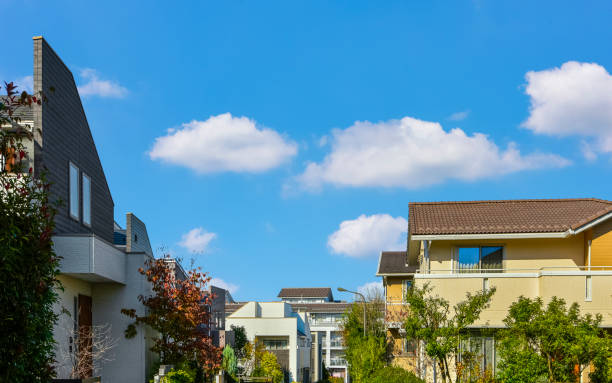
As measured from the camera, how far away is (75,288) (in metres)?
20.0

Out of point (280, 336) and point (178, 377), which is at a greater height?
point (178, 377)

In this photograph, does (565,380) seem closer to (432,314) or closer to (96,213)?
(432,314)

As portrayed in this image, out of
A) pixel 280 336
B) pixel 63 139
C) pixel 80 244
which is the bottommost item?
pixel 280 336

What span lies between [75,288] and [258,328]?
35447 millimetres

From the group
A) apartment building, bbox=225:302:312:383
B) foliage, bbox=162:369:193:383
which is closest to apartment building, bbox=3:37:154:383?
foliage, bbox=162:369:193:383

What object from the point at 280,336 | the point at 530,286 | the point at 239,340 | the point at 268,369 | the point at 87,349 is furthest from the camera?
the point at 280,336

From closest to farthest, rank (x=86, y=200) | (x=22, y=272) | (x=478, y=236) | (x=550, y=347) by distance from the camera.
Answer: (x=22, y=272), (x=550, y=347), (x=478, y=236), (x=86, y=200)

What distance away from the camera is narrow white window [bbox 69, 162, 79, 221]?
20.3 metres

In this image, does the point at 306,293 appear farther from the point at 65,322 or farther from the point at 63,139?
the point at 65,322

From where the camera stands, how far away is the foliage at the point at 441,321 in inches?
707

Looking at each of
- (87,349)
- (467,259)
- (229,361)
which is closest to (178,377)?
(87,349)

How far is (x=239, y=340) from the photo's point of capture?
5225 cm

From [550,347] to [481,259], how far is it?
599 cm

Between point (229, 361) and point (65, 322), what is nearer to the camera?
point (65, 322)
